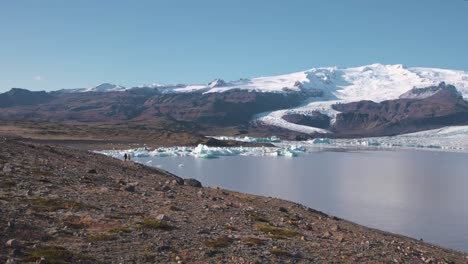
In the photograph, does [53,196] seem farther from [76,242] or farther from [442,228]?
[442,228]

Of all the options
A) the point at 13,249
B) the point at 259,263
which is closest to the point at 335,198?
the point at 259,263

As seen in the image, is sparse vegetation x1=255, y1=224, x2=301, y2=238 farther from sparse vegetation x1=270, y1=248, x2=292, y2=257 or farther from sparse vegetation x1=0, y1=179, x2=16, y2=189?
sparse vegetation x1=0, y1=179, x2=16, y2=189

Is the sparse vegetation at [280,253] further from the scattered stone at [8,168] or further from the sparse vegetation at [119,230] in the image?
the scattered stone at [8,168]

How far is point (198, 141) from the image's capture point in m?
140

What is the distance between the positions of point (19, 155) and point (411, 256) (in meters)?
20.4

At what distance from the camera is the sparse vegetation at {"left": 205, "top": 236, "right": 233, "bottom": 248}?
491 inches

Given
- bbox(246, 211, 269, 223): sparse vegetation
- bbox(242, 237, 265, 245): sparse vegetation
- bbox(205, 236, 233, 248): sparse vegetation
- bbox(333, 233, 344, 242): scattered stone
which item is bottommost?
bbox(333, 233, 344, 242): scattered stone

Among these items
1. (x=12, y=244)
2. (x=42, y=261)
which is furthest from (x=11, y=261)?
(x=12, y=244)

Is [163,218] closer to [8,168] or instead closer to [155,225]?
[155,225]

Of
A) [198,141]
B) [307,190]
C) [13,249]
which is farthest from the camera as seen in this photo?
[198,141]

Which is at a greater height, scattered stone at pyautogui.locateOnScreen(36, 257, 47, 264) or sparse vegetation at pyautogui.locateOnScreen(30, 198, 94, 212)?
sparse vegetation at pyautogui.locateOnScreen(30, 198, 94, 212)

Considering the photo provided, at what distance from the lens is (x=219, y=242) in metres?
12.7

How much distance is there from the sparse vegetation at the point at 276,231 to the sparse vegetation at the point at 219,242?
2175 mm

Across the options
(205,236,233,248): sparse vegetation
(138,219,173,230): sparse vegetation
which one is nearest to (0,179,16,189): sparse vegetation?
(138,219,173,230): sparse vegetation
